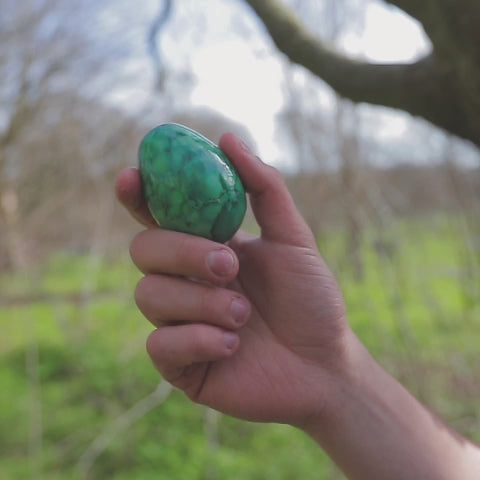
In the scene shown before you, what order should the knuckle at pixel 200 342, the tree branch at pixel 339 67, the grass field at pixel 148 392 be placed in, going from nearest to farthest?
the knuckle at pixel 200 342, the tree branch at pixel 339 67, the grass field at pixel 148 392

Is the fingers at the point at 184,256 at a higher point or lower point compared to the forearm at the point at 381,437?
higher

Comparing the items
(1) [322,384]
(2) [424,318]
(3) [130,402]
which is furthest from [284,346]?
(2) [424,318]

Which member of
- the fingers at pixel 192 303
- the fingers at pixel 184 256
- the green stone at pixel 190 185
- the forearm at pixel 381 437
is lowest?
the forearm at pixel 381 437

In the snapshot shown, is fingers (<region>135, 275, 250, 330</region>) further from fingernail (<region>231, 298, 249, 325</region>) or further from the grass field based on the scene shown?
the grass field

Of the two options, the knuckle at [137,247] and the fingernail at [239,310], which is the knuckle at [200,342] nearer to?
the fingernail at [239,310]

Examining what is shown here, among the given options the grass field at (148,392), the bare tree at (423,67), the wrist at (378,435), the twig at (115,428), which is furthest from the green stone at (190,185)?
the twig at (115,428)

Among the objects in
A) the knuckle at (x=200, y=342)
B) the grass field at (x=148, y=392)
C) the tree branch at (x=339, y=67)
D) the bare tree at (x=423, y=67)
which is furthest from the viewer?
the grass field at (x=148, y=392)

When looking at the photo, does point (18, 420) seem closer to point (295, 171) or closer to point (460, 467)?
point (295, 171)
